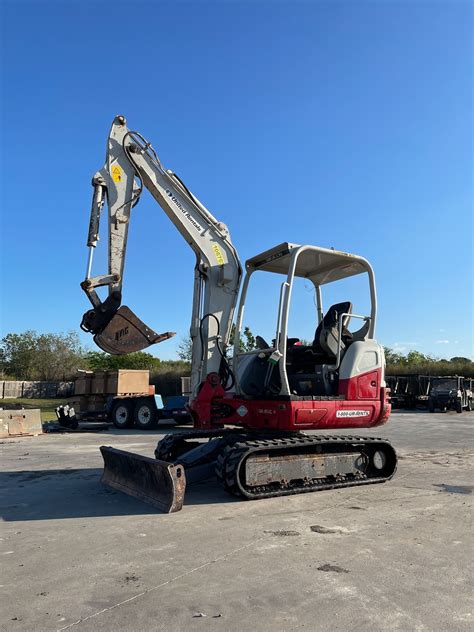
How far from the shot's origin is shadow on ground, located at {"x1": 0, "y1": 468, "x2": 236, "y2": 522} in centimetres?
590

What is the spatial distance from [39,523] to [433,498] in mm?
4727

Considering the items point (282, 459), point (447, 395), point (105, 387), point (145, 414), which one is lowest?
point (145, 414)

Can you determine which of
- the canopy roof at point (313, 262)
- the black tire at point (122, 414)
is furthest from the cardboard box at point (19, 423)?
the canopy roof at point (313, 262)

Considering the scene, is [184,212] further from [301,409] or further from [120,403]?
[120,403]

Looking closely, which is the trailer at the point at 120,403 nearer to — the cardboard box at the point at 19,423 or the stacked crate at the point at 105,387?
the stacked crate at the point at 105,387

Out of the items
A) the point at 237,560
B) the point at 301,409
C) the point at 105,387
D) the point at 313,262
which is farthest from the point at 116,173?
the point at 105,387

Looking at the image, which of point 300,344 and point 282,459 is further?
point 300,344

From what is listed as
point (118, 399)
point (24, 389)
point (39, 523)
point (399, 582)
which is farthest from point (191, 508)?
point (24, 389)

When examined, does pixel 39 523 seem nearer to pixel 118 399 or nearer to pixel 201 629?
pixel 201 629

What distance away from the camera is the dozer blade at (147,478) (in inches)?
229

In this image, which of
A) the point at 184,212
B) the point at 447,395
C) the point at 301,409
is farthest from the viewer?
the point at 447,395

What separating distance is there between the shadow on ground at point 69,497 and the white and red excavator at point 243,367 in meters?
0.28

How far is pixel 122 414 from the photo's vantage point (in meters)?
18.0

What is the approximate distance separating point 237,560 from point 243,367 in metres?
3.85
